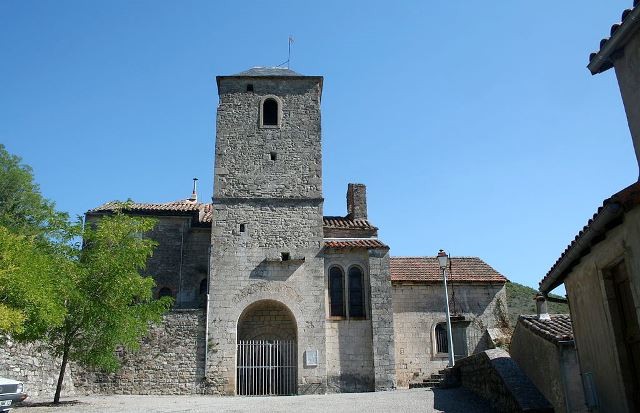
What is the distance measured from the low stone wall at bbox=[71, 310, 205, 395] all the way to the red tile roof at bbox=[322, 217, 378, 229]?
7.14m

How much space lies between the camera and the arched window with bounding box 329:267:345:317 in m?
22.4

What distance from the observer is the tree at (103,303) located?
16688 millimetres

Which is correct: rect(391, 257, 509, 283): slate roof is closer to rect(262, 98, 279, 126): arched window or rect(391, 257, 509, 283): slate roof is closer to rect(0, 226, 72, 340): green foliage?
rect(262, 98, 279, 126): arched window

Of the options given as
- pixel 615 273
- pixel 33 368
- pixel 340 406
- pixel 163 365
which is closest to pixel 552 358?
pixel 615 273

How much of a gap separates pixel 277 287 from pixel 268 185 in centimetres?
463


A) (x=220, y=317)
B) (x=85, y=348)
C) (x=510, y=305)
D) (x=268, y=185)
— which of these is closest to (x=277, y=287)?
(x=220, y=317)

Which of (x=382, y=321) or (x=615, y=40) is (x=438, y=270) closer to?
(x=382, y=321)

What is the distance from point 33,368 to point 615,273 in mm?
17384

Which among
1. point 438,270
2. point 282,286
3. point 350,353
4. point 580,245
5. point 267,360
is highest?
point 438,270

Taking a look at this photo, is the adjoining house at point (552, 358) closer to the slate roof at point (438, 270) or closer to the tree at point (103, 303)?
the slate roof at point (438, 270)

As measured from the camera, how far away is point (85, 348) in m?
17.2

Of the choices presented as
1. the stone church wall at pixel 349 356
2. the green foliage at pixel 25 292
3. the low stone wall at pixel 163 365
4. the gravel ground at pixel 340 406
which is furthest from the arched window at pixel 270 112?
the gravel ground at pixel 340 406

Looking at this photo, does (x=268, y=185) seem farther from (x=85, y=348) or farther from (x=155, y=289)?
(x=85, y=348)

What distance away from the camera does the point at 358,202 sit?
26.5 metres
